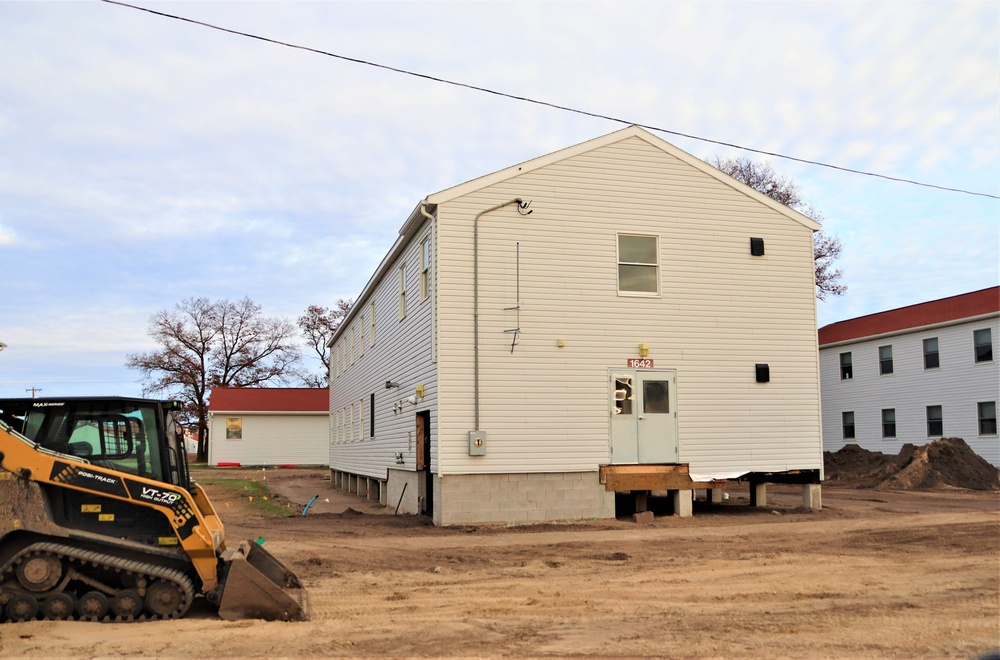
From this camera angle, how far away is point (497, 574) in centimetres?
1145

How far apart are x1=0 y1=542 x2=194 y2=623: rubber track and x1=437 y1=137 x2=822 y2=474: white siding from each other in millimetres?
8553

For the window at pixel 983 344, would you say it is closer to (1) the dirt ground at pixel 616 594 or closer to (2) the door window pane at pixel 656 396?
(1) the dirt ground at pixel 616 594

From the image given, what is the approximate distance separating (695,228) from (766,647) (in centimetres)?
1288

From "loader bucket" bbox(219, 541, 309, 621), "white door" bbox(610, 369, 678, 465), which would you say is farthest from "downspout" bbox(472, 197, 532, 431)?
"loader bucket" bbox(219, 541, 309, 621)

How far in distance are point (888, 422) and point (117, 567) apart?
1351 inches

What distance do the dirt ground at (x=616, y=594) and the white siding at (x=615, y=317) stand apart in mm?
1795

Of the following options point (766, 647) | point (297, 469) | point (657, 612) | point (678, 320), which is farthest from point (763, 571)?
point (297, 469)

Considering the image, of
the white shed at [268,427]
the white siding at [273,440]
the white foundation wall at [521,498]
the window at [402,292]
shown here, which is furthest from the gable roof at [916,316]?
the white siding at [273,440]

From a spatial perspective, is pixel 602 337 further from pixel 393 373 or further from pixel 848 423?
pixel 848 423

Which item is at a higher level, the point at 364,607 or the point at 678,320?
the point at 678,320

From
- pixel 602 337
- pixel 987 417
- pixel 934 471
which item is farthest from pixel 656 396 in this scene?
pixel 987 417

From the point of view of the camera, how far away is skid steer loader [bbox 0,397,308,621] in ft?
26.1

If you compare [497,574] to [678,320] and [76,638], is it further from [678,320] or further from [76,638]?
[678,320]

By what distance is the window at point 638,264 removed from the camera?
18.4m
